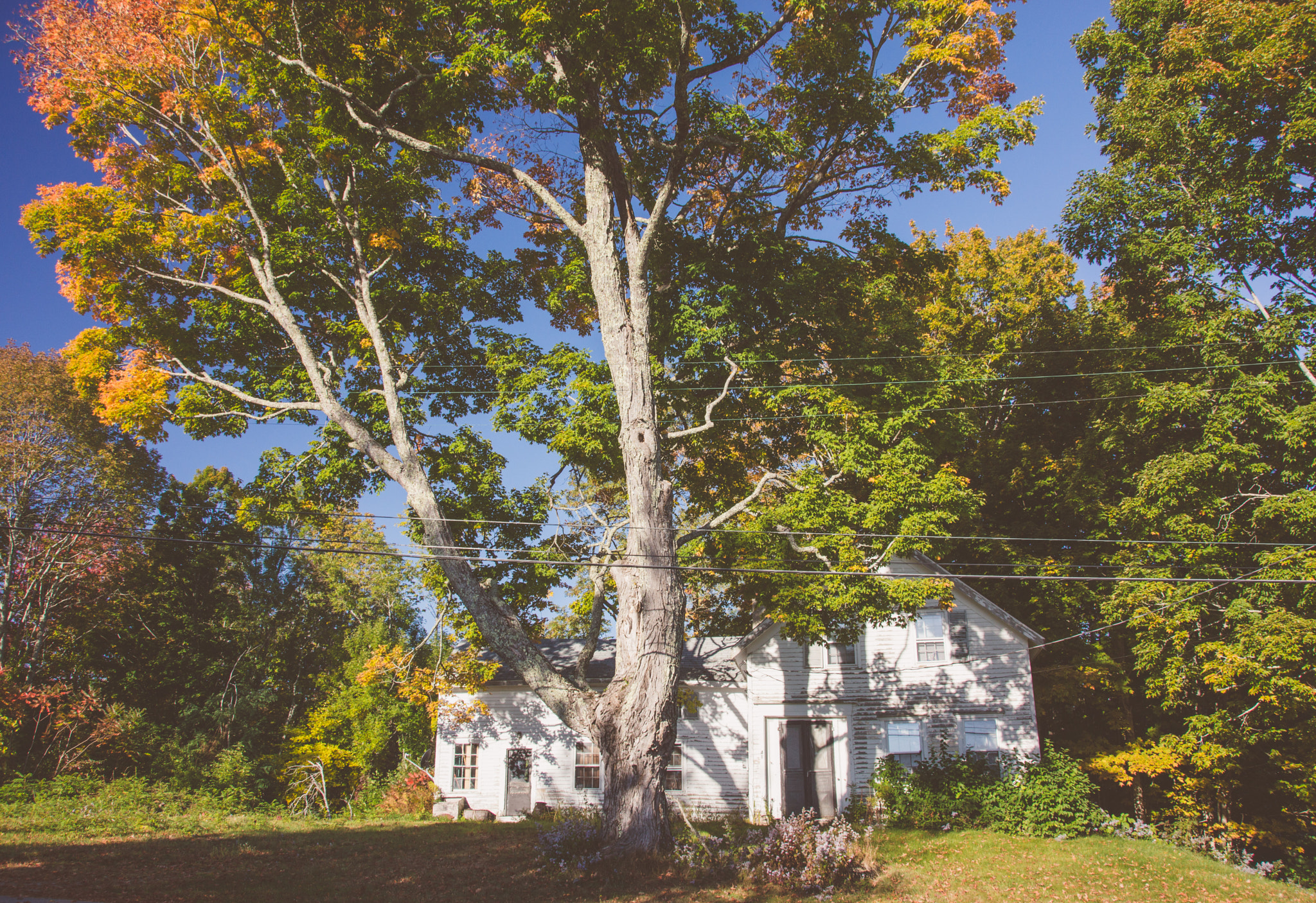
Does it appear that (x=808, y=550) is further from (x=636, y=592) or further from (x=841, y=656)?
(x=841, y=656)

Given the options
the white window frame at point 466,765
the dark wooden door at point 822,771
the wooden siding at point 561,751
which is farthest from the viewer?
the white window frame at point 466,765

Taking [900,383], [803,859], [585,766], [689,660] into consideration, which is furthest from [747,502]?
[585,766]

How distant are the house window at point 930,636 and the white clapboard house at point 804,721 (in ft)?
0.09

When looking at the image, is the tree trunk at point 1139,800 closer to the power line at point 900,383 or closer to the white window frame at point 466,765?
the power line at point 900,383

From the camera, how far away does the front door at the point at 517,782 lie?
56.9ft

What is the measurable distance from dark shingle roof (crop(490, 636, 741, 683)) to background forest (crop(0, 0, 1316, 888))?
0.98 metres

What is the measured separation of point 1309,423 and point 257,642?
28851 mm

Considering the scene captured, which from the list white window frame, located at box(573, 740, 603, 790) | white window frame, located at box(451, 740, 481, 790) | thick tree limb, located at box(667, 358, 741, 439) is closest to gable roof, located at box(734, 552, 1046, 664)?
white window frame, located at box(573, 740, 603, 790)

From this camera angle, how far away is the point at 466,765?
711 inches

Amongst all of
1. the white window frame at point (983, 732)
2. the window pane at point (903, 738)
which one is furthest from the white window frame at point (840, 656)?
the white window frame at point (983, 732)

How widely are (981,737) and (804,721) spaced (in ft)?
12.7

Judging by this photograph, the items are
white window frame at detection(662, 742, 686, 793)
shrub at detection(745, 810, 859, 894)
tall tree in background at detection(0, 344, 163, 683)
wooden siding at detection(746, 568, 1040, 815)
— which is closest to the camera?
shrub at detection(745, 810, 859, 894)

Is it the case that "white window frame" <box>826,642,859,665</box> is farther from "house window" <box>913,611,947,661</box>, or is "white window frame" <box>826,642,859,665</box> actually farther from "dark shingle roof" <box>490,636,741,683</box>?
"dark shingle roof" <box>490,636,741,683</box>

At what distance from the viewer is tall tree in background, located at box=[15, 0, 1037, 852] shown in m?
11.3
